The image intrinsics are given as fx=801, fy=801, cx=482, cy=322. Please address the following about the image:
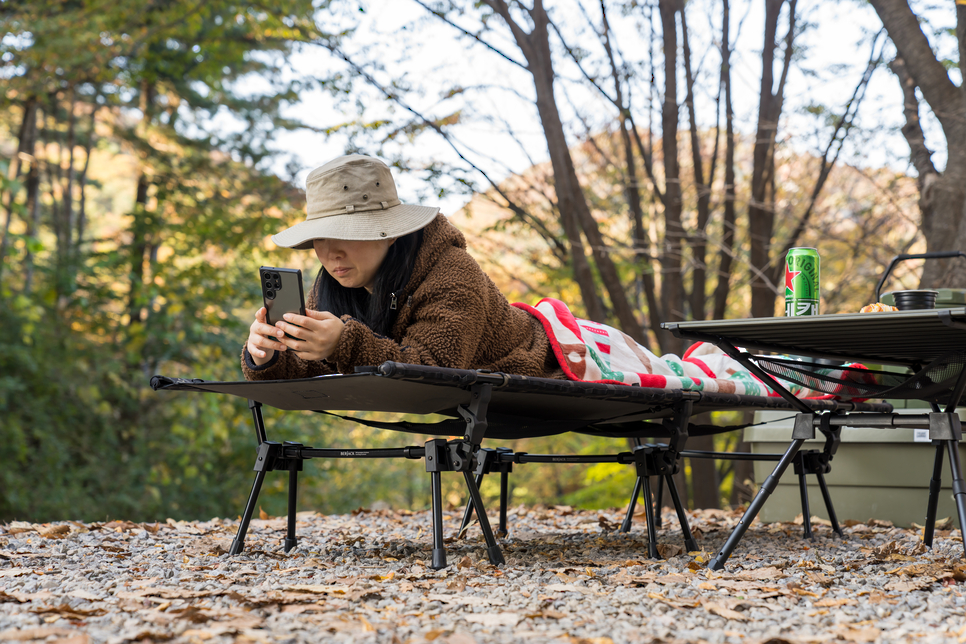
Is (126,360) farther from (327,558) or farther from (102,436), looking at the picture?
(327,558)

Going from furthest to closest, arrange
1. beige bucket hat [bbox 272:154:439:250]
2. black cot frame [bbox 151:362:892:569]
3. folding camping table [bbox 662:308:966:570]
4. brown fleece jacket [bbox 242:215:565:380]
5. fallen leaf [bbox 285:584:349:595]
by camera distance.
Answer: beige bucket hat [bbox 272:154:439:250]
brown fleece jacket [bbox 242:215:565:380]
black cot frame [bbox 151:362:892:569]
folding camping table [bbox 662:308:966:570]
fallen leaf [bbox 285:584:349:595]

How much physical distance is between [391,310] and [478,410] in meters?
0.45

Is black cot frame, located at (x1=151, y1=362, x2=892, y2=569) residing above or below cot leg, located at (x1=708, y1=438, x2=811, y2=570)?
above

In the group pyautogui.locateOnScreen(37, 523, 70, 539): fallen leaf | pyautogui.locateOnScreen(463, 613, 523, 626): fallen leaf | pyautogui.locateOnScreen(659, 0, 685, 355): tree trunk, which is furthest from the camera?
pyautogui.locateOnScreen(659, 0, 685, 355): tree trunk

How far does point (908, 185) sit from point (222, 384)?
230 inches

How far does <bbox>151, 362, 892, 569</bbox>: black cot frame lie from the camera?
195 cm

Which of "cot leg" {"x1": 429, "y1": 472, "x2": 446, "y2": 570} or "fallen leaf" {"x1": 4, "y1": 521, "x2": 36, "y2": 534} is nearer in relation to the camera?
"cot leg" {"x1": 429, "y1": 472, "x2": 446, "y2": 570}

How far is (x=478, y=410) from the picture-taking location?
1.96 m

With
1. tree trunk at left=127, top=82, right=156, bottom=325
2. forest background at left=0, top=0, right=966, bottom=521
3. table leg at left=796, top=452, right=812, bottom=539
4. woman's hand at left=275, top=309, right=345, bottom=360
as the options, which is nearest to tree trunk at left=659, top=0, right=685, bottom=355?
forest background at left=0, top=0, right=966, bottom=521

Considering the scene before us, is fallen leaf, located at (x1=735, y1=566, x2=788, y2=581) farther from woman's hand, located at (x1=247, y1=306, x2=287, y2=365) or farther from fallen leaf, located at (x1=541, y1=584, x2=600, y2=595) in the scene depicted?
woman's hand, located at (x1=247, y1=306, x2=287, y2=365)

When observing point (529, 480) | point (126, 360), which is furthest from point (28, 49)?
point (529, 480)

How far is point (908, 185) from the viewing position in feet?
20.3

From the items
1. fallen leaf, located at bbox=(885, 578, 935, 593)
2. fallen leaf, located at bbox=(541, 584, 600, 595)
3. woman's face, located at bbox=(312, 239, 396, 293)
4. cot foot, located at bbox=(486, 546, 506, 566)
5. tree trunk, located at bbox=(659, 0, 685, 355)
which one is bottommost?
cot foot, located at bbox=(486, 546, 506, 566)

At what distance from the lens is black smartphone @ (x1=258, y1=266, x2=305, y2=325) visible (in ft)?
6.40
